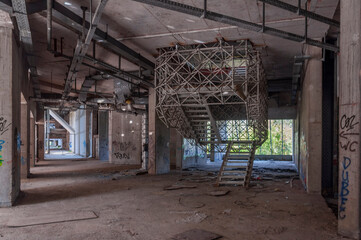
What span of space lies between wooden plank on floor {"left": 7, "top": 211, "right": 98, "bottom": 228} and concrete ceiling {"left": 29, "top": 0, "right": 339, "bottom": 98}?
5496 mm

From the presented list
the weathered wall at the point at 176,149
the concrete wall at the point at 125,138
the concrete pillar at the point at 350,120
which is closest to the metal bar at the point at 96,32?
the weathered wall at the point at 176,149

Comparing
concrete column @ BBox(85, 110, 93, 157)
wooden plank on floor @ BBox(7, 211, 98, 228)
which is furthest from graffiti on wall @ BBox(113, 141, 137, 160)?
wooden plank on floor @ BBox(7, 211, 98, 228)

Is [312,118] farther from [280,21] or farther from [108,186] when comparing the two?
[108,186]

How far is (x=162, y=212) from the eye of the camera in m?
8.05

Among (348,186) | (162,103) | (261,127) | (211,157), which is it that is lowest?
(211,157)

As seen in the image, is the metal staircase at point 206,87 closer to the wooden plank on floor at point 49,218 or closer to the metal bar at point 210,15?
the metal bar at point 210,15

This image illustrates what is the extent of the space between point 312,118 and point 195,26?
5119mm

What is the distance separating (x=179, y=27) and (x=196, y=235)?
669 cm

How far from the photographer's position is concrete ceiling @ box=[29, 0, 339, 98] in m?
8.45

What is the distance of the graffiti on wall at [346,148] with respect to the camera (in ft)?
19.6

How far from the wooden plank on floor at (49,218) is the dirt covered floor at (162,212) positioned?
23 millimetres

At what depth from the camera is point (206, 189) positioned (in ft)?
37.7

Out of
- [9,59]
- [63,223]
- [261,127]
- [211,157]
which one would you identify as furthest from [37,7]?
[211,157]

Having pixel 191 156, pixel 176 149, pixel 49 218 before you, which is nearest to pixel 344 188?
pixel 49 218
